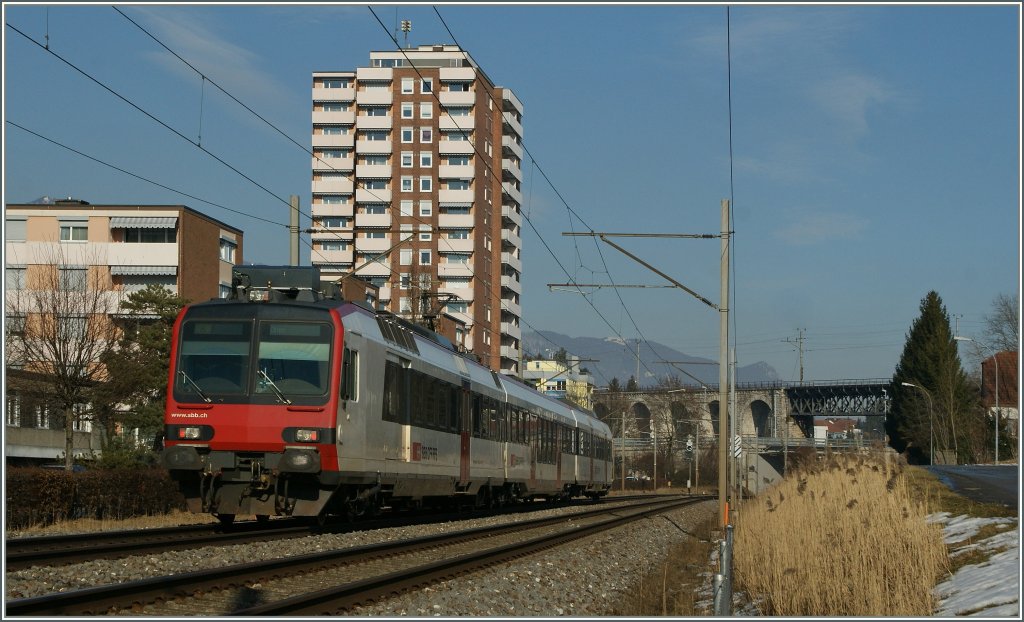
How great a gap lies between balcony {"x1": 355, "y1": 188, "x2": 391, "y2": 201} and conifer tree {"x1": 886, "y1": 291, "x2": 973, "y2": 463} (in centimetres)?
4877

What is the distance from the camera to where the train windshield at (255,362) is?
1661cm

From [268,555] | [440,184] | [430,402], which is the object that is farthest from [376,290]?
[268,555]

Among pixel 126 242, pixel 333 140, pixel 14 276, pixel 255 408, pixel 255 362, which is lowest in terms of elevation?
pixel 255 408

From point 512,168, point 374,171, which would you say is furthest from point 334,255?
point 512,168

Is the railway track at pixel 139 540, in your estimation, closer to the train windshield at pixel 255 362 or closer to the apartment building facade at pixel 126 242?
the train windshield at pixel 255 362

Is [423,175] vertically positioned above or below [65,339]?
above

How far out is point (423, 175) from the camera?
114 metres

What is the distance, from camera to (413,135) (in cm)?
11362

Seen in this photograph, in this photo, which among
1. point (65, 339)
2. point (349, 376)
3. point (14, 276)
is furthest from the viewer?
point (14, 276)

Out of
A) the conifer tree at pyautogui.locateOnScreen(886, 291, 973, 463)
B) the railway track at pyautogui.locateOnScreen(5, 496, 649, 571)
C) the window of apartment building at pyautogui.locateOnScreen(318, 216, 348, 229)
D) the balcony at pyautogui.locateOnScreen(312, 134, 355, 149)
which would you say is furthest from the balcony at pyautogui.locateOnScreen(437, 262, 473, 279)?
the railway track at pyautogui.locateOnScreen(5, 496, 649, 571)

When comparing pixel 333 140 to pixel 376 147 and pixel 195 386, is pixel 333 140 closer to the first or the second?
pixel 376 147

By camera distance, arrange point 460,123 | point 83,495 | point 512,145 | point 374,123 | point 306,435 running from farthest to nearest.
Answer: point 512,145, point 374,123, point 460,123, point 83,495, point 306,435

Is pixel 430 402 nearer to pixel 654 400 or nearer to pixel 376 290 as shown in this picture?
pixel 376 290

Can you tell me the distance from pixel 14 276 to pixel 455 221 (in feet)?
200
